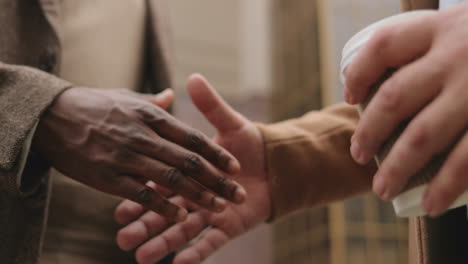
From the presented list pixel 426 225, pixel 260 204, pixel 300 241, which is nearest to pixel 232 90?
pixel 300 241

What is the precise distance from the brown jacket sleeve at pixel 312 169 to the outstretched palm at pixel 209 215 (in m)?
0.03

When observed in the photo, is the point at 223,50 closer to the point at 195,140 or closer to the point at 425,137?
the point at 195,140

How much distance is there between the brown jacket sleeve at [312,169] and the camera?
0.87 metres

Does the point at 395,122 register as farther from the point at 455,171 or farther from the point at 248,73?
the point at 248,73

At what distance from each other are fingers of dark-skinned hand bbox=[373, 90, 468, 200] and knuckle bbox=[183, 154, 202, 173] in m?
0.34

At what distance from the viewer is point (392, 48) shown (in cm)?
37

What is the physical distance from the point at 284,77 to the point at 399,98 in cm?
337

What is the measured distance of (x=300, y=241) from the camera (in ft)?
10.8

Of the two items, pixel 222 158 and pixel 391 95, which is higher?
pixel 391 95

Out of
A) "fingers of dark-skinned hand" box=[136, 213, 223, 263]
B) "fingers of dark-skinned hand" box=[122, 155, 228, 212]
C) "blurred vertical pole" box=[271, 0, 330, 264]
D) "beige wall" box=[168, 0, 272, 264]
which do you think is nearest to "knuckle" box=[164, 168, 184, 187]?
"fingers of dark-skinned hand" box=[122, 155, 228, 212]

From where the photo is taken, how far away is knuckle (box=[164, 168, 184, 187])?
0.65 m

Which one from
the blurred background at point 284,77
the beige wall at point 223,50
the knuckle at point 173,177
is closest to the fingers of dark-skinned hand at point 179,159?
the knuckle at point 173,177

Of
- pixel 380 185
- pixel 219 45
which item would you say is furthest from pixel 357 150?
pixel 219 45

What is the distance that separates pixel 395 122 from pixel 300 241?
3034 millimetres
